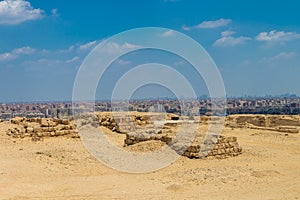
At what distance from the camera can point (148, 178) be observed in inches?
483

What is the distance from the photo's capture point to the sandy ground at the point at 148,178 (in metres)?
10.4

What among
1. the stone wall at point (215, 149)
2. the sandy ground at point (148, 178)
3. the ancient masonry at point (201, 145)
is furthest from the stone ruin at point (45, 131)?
the stone wall at point (215, 149)

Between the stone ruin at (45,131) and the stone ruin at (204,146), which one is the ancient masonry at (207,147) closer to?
the stone ruin at (204,146)

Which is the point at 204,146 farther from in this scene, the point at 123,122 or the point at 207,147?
the point at 123,122

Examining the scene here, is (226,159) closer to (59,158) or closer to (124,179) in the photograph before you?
(124,179)

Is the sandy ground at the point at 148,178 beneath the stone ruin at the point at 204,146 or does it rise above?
beneath

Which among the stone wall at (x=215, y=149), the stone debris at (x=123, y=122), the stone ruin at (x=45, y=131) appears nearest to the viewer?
the stone wall at (x=215, y=149)

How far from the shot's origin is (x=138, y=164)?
45.7 ft

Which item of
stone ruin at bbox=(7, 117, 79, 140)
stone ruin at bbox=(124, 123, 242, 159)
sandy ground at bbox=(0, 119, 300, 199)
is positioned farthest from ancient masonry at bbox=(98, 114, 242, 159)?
stone ruin at bbox=(7, 117, 79, 140)

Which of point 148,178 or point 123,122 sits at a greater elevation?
point 123,122

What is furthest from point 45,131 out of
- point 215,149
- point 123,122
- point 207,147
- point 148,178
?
point 148,178

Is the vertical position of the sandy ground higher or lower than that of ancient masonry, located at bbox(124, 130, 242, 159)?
lower

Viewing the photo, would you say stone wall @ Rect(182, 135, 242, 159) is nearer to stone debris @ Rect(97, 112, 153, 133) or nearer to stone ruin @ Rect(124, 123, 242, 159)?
stone ruin @ Rect(124, 123, 242, 159)

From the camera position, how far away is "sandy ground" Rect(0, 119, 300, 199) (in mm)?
10445
